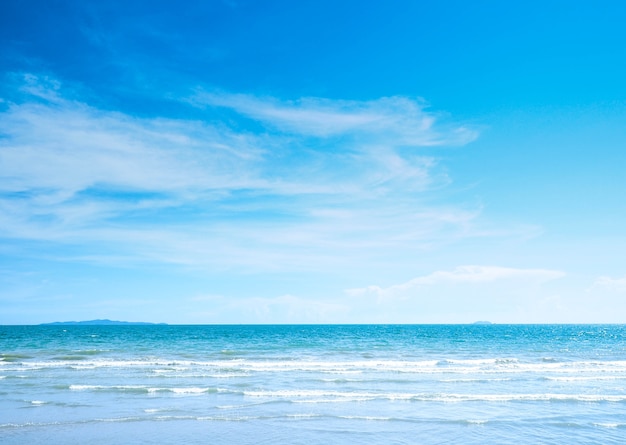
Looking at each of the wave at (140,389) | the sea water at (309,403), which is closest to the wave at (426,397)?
the sea water at (309,403)

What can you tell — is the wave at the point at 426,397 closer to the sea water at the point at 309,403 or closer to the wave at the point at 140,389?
the sea water at the point at 309,403

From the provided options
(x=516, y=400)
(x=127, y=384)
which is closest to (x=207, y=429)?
(x=127, y=384)

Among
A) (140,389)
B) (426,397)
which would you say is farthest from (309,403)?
(140,389)

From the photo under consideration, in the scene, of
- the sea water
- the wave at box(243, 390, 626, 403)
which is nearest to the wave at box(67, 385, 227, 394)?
the sea water

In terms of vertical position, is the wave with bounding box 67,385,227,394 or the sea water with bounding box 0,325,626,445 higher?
the wave with bounding box 67,385,227,394

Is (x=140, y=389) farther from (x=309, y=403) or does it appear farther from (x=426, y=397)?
(x=426, y=397)

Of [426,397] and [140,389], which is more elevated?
[140,389]

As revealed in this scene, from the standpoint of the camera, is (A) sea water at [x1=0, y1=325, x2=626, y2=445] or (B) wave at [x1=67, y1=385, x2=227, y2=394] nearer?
(A) sea water at [x1=0, y1=325, x2=626, y2=445]

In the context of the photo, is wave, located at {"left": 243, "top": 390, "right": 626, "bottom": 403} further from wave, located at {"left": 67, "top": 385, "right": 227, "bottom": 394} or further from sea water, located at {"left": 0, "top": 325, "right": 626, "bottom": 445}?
wave, located at {"left": 67, "top": 385, "right": 227, "bottom": 394}

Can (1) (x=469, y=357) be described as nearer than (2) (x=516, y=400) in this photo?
No

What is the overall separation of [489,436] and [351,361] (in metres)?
19.2

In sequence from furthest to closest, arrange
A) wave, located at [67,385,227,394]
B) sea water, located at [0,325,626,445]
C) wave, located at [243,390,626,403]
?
wave, located at [67,385,227,394], wave, located at [243,390,626,403], sea water, located at [0,325,626,445]

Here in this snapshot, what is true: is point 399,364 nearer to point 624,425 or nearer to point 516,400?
point 516,400

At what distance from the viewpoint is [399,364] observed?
100ft
